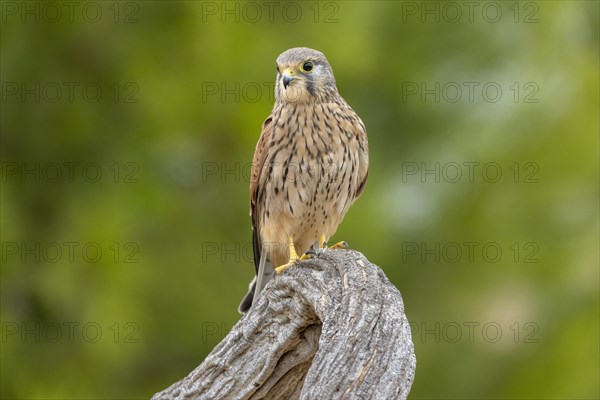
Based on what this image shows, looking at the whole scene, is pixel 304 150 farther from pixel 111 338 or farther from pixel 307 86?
pixel 111 338

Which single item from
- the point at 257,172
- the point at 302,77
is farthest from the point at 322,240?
the point at 302,77

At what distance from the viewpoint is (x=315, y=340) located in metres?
3.47

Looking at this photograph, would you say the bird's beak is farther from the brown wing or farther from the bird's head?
the brown wing

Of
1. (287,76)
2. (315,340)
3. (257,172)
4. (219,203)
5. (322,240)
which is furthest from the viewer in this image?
(219,203)

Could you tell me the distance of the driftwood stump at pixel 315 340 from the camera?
3.07m

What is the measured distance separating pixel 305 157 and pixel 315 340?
58.4 inches

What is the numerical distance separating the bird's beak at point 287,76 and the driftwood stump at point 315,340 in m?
1.29

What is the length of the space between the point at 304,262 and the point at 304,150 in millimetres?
1152

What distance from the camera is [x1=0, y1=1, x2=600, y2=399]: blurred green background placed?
7070mm

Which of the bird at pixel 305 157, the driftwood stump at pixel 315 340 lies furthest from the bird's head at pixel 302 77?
the driftwood stump at pixel 315 340

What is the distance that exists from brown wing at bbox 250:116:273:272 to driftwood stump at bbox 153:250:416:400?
4.26 ft

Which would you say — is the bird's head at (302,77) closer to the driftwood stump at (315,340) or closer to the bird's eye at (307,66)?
the bird's eye at (307,66)

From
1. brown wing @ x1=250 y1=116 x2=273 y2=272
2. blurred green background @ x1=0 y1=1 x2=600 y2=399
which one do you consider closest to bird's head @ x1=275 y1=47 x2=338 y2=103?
brown wing @ x1=250 y1=116 x2=273 y2=272

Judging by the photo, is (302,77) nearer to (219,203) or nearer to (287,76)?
(287,76)
